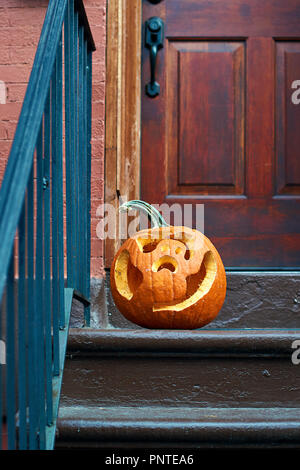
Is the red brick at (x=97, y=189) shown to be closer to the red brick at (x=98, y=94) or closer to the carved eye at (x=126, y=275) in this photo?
the red brick at (x=98, y=94)

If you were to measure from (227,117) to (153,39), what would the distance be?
472mm

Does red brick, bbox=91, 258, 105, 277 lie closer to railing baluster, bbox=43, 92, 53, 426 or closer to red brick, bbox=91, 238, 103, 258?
red brick, bbox=91, 238, 103, 258

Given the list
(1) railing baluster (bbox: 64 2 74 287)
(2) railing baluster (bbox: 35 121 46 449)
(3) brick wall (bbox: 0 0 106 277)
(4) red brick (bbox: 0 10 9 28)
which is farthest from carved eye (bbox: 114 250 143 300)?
(4) red brick (bbox: 0 10 9 28)

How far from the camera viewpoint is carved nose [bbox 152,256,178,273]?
1681mm

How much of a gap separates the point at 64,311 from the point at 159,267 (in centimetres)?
43

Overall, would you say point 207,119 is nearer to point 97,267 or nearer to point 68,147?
point 97,267

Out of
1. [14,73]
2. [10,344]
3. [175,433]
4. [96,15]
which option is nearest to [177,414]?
[175,433]

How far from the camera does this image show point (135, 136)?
7.64 ft

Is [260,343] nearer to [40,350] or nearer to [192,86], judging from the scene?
[40,350]

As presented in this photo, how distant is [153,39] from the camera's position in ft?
7.80

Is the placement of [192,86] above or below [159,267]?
above

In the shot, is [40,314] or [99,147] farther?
[99,147]

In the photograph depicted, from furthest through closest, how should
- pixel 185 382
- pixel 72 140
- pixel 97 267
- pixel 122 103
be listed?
pixel 122 103
pixel 97 267
pixel 72 140
pixel 185 382
